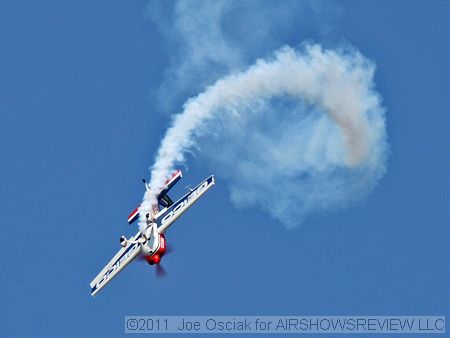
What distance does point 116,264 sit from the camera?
5469 centimetres

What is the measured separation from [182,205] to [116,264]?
4.42 meters

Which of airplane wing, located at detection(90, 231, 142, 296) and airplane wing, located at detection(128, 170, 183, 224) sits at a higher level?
airplane wing, located at detection(128, 170, 183, 224)

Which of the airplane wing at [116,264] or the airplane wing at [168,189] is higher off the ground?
the airplane wing at [168,189]

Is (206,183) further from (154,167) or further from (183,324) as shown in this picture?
(183,324)

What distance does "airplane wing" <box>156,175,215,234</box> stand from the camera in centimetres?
5272

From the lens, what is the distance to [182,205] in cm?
5291

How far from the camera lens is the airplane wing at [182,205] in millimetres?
52719

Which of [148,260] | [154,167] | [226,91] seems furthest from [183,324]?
[226,91]

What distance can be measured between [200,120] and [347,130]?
658 centimetres

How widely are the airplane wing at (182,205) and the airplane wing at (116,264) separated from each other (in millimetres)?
1217

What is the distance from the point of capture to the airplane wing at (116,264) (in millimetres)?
53219

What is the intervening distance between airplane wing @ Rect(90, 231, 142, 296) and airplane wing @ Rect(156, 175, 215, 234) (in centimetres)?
122

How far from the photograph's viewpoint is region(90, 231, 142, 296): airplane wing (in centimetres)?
5322

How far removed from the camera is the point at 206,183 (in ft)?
175
